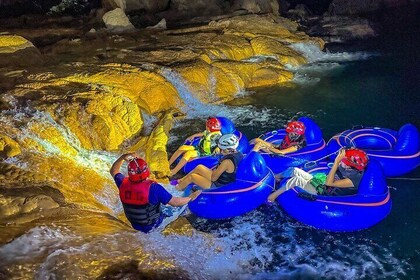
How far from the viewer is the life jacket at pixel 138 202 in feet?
16.0

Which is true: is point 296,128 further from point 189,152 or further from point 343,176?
point 189,152

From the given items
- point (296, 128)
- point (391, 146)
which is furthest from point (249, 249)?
point (391, 146)

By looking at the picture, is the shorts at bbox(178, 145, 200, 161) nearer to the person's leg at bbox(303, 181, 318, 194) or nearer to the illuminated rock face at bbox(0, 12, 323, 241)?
the illuminated rock face at bbox(0, 12, 323, 241)

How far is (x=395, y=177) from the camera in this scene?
689 centimetres

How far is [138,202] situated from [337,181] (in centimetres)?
300

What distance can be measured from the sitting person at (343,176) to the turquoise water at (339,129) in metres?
0.58

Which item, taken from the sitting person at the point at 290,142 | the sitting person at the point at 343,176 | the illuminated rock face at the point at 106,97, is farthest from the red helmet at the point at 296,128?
the illuminated rock face at the point at 106,97

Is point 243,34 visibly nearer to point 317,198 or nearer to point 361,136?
point 361,136

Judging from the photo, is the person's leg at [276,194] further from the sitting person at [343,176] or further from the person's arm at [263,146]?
the person's arm at [263,146]

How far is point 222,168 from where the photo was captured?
20.3 ft

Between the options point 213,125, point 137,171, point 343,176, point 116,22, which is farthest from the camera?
point 116,22

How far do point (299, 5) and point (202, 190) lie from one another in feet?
69.4

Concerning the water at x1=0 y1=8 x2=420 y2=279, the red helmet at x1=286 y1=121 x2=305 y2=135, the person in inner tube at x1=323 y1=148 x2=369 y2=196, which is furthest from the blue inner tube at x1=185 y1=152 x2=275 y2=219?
the red helmet at x1=286 y1=121 x2=305 y2=135

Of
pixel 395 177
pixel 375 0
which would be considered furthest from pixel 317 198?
pixel 375 0
